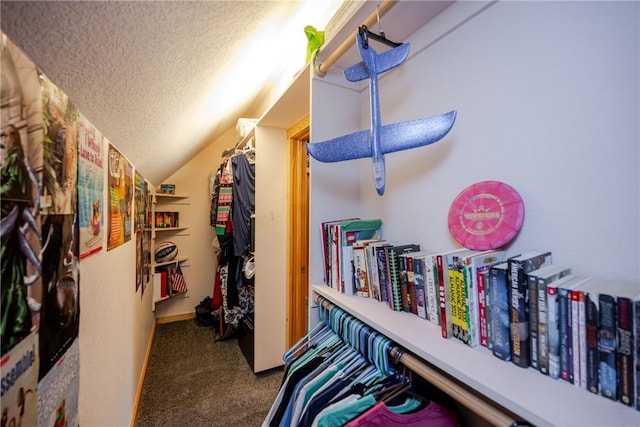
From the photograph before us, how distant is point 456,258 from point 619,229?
0.33m

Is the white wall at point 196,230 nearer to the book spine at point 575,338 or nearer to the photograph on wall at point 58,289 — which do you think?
the photograph on wall at point 58,289

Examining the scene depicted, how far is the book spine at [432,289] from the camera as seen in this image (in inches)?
29.3

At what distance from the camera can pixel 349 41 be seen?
954 mm

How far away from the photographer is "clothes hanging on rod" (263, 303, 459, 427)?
644mm

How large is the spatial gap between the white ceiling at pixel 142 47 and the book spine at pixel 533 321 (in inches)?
38.0

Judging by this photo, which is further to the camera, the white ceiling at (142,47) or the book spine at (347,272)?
the book spine at (347,272)

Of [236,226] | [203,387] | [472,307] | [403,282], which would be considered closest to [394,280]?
[403,282]

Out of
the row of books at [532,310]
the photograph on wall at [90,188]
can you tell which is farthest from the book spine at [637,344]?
the photograph on wall at [90,188]

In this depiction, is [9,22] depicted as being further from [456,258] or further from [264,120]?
[264,120]

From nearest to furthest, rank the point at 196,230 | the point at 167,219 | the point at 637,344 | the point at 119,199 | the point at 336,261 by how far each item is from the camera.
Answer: the point at 637,344
the point at 336,261
the point at 119,199
the point at 167,219
the point at 196,230

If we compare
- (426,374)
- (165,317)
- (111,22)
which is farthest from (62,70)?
(165,317)

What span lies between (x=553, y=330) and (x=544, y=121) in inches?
20.7

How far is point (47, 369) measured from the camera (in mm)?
550

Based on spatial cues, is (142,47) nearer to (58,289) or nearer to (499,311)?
(58,289)
